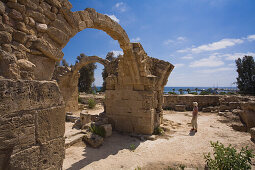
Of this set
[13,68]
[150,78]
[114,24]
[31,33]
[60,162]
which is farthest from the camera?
[150,78]

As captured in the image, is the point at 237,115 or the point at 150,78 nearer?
the point at 150,78

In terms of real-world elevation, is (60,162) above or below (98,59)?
below

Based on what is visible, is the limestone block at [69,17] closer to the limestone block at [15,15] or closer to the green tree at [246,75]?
the limestone block at [15,15]

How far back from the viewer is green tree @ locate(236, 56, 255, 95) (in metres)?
22.3

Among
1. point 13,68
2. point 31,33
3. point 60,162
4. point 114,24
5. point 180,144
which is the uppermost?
point 114,24

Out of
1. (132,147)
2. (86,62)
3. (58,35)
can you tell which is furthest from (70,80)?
(58,35)

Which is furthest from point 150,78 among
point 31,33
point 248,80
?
point 248,80

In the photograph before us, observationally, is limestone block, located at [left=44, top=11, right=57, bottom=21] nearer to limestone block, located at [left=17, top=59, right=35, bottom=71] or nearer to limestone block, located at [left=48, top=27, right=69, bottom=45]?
limestone block, located at [left=48, top=27, right=69, bottom=45]

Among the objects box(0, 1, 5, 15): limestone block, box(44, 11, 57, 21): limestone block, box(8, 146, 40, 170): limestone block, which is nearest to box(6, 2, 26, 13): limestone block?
box(0, 1, 5, 15): limestone block

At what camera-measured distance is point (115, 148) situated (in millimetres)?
5184

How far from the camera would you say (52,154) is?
2.37m

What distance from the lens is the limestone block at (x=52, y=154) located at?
225 centimetres

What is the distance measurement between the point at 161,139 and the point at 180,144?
2.58 feet

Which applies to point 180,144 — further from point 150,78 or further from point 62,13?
point 62,13
